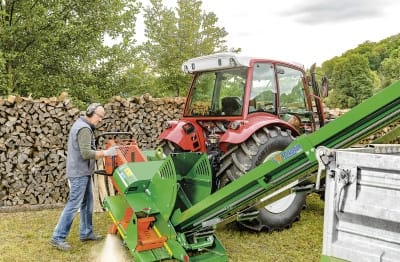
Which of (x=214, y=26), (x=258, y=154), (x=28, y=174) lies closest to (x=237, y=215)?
(x=258, y=154)

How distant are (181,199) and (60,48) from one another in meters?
7.86

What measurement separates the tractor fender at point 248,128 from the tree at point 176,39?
423 inches

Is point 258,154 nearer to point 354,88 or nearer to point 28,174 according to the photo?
point 28,174

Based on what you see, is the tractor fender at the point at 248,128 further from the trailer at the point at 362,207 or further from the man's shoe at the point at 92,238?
the trailer at the point at 362,207

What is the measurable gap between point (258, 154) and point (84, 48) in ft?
23.8

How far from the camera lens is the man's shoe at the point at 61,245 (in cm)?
471

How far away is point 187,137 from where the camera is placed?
218 inches

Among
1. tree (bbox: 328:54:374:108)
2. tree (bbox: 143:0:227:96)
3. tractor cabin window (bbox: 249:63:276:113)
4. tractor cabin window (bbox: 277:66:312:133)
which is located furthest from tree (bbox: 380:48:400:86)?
tractor cabin window (bbox: 249:63:276:113)

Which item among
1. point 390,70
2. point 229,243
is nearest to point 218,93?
point 229,243

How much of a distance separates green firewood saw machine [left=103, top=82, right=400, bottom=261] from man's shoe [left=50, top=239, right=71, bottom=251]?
1.83 ft

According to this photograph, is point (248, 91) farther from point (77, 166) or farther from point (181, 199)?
point (77, 166)

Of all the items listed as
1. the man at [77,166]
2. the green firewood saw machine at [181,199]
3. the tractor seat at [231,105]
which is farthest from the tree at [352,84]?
the green firewood saw machine at [181,199]

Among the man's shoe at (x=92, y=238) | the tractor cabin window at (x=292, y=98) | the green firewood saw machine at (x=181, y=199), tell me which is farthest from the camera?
the tractor cabin window at (x=292, y=98)

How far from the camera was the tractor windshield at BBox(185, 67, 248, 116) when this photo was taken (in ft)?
17.4
